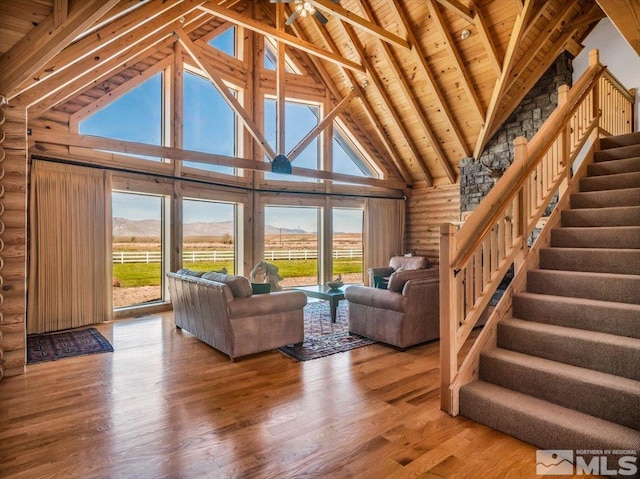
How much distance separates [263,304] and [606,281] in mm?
3047

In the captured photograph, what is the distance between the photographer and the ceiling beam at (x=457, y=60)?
231 inches

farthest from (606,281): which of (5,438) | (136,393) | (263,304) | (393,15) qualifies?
(393,15)

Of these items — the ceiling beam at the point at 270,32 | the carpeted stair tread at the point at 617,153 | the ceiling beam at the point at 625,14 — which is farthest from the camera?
the ceiling beam at the point at 270,32

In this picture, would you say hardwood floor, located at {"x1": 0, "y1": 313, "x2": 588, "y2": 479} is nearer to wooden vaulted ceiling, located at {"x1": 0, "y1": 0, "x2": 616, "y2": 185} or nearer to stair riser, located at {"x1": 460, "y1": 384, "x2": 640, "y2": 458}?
stair riser, located at {"x1": 460, "y1": 384, "x2": 640, "y2": 458}

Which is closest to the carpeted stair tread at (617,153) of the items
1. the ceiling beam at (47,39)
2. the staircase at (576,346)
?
the staircase at (576,346)

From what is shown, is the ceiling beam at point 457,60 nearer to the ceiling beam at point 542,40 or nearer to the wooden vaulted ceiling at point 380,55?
the wooden vaulted ceiling at point 380,55

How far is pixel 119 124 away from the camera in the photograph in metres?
6.08

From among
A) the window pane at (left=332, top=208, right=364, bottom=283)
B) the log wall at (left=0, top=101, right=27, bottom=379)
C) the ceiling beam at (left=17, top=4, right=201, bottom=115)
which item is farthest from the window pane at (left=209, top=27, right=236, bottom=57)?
the log wall at (left=0, top=101, right=27, bottom=379)

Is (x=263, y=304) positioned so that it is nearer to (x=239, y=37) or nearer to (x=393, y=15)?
(x=393, y=15)

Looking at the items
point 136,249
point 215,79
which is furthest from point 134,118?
point 136,249

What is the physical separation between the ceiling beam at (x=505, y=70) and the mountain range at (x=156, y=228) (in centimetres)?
479

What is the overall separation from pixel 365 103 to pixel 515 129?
319cm

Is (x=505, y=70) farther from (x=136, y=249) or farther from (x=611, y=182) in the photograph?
(x=136, y=249)

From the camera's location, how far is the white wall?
6.01m
